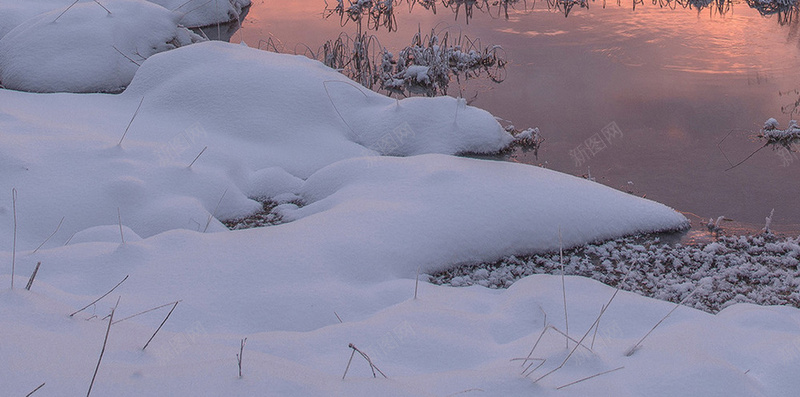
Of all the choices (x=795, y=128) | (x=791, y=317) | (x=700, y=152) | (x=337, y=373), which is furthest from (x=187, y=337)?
(x=795, y=128)

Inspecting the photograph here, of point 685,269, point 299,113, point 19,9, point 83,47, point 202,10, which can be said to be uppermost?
point 19,9

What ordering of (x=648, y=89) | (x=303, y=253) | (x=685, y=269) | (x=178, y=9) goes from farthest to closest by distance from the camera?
(x=178, y=9) < (x=648, y=89) < (x=685, y=269) < (x=303, y=253)

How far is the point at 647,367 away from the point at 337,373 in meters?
0.87

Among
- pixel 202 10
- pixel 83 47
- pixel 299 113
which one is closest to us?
pixel 299 113

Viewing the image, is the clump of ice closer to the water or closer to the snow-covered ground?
the snow-covered ground

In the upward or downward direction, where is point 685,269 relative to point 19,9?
downward

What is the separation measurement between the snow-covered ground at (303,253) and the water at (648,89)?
589 millimetres

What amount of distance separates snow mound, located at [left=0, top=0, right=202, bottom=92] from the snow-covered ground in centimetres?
62

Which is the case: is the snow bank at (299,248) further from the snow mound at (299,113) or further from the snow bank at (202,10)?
the snow bank at (202,10)

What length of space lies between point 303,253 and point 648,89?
3698 millimetres

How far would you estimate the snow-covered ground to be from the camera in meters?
1.63

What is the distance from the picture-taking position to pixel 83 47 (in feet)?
18.3

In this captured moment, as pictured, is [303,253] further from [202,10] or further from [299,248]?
[202,10]

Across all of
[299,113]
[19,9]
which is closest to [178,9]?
[19,9]
